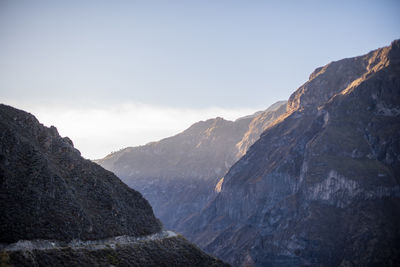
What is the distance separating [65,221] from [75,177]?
17954 mm

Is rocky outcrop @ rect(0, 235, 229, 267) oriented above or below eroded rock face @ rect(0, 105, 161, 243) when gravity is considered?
below

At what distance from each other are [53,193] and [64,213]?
17.1 ft

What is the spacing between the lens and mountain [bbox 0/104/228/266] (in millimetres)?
74312

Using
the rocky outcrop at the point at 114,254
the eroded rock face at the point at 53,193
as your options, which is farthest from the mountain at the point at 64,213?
the rocky outcrop at the point at 114,254

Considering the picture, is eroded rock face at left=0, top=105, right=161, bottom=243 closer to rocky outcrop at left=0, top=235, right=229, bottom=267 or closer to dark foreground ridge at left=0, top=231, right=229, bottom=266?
dark foreground ridge at left=0, top=231, right=229, bottom=266

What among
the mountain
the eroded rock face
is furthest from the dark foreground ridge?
the eroded rock face

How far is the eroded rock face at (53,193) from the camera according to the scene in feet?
251

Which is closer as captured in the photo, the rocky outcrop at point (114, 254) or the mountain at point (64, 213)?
the rocky outcrop at point (114, 254)

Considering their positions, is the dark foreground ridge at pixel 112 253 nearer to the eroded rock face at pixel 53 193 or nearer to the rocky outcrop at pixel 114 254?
the rocky outcrop at pixel 114 254

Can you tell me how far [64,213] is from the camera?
84.6m

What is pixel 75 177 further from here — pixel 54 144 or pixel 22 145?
pixel 22 145

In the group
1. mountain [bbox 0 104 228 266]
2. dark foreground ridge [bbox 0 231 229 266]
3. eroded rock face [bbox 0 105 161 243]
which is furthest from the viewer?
eroded rock face [bbox 0 105 161 243]

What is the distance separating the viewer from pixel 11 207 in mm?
74625

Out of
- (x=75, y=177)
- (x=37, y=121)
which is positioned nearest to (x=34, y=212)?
(x=75, y=177)
